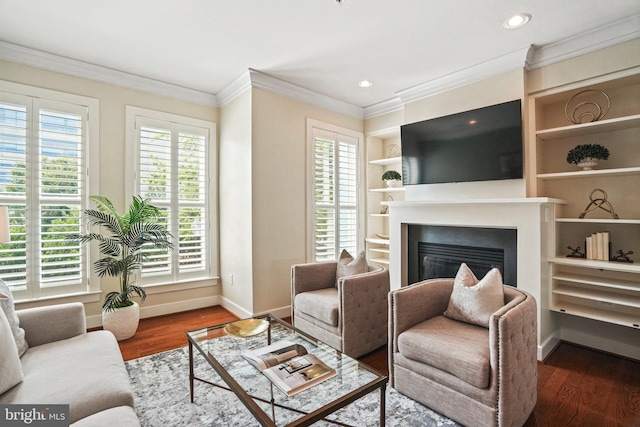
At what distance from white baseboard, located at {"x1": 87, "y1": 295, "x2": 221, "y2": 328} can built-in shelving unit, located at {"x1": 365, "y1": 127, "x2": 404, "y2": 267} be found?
90.9 inches

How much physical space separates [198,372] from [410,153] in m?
3.04

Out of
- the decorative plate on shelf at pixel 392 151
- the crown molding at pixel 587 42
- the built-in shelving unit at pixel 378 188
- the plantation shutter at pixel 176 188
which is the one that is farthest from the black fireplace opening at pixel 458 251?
the plantation shutter at pixel 176 188

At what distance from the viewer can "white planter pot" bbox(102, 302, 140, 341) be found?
9.75ft

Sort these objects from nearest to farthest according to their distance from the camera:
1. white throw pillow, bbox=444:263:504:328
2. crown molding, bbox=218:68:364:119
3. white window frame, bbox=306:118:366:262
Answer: white throw pillow, bbox=444:263:504:328 < crown molding, bbox=218:68:364:119 < white window frame, bbox=306:118:366:262

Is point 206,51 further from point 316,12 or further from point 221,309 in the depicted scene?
point 221,309

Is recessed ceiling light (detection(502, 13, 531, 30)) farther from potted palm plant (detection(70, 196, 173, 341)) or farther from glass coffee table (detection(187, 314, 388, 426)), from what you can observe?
potted palm plant (detection(70, 196, 173, 341))

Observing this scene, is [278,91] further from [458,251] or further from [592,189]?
[592,189]

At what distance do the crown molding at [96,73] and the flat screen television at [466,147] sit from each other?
2.66 m

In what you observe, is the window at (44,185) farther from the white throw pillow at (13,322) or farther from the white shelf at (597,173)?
the white shelf at (597,173)

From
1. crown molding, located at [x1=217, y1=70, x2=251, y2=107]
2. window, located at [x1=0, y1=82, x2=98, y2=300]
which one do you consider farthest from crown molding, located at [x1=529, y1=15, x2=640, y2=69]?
window, located at [x1=0, y1=82, x2=98, y2=300]

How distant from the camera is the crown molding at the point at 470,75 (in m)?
2.86

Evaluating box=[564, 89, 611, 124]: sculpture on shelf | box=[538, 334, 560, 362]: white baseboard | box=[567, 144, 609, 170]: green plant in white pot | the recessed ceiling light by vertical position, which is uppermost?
the recessed ceiling light

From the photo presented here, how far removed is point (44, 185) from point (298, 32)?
2833 mm

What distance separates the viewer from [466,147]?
3.16 metres
